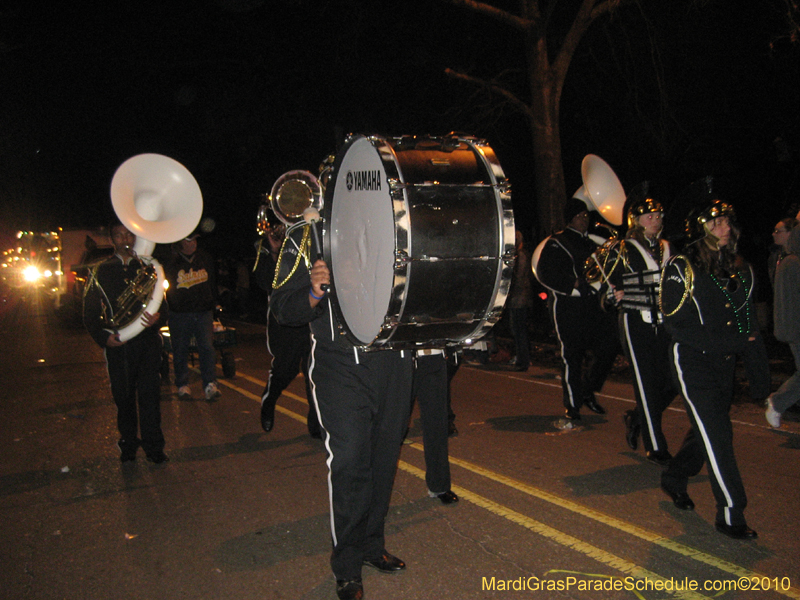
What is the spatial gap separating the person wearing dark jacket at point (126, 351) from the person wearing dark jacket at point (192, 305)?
2575 mm

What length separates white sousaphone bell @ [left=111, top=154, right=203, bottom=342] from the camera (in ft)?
Answer: 18.9

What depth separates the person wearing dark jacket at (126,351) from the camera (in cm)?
573

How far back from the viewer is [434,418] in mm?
4809

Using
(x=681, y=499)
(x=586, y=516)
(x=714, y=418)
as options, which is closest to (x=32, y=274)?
(x=586, y=516)

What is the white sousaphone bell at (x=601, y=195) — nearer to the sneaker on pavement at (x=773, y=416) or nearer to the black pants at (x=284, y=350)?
the sneaker on pavement at (x=773, y=416)

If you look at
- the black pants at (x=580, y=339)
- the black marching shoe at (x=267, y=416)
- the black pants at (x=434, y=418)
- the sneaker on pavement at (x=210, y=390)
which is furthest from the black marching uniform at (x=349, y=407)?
the sneaker on pavement at (x=210, y=390)

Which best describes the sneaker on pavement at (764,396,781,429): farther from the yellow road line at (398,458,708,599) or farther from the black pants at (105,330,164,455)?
the black pants at (105,330,164,455)

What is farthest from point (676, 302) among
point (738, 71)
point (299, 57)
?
point (299, 57)

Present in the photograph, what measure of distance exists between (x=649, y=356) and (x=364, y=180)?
10.0 feet

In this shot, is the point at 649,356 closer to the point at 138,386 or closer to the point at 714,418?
the point at 714,418

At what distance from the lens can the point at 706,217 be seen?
4.24 m

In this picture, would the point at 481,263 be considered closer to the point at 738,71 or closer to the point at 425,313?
the point at 425,313

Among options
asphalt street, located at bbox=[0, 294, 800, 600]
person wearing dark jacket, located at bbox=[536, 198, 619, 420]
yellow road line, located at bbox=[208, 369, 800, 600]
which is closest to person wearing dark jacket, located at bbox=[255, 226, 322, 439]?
asphalt street, located at bbox=[0, 294, 800, 600]

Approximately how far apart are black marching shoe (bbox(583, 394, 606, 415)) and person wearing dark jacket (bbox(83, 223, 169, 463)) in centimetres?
420
